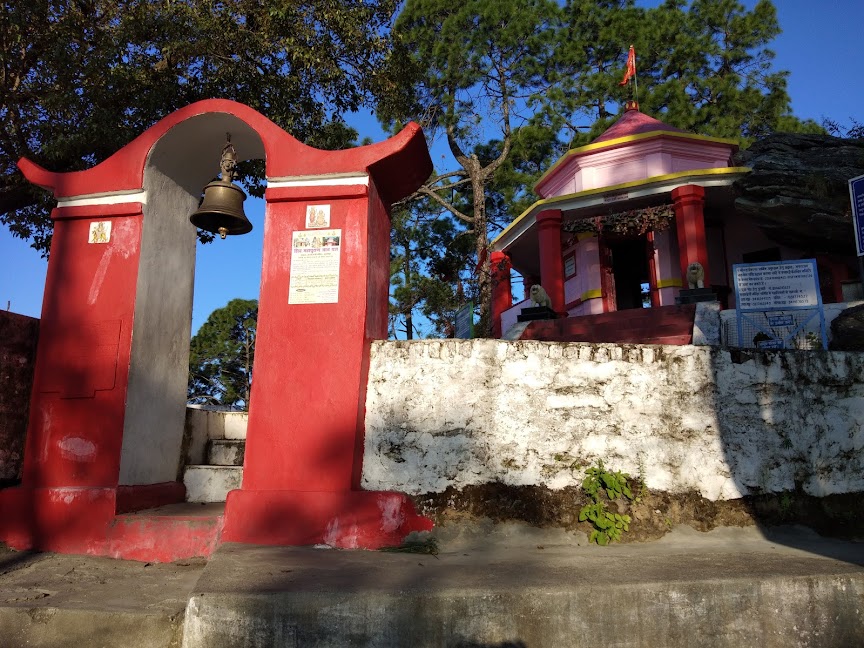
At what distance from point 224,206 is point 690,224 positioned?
384 inches

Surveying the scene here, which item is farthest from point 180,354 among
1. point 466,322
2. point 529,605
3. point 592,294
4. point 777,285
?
point 592,294

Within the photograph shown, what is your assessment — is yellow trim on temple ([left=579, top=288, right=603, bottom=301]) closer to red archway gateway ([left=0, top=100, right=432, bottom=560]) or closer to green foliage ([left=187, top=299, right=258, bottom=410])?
red archway gateway ([left=0, top=100, right=432, bottom=560])

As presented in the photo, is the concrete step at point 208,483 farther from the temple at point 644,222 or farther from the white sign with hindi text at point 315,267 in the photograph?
the temple at point 644,222

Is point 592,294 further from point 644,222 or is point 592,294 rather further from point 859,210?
point 859,210

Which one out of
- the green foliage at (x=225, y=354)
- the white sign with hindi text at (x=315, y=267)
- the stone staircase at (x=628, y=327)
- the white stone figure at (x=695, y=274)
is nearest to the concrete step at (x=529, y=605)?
the white sign with hindi text at (x=315, y=267)

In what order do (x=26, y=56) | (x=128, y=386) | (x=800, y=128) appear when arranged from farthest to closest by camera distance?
(x=800, y=128), (x=26, y=56), (x=128, y=386)

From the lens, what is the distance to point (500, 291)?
15789 millimetres

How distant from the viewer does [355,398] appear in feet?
14.6

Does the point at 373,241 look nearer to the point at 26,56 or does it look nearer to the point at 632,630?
the point at 632,630

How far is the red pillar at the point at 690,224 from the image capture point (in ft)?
39.3

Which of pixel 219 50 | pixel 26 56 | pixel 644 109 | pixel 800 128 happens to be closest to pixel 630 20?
pixel 644 109

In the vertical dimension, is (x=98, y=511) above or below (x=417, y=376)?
below

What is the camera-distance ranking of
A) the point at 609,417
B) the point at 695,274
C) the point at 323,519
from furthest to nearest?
the point at 695,274 → the point at 609,417 → the point at 323,519

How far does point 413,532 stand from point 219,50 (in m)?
7.26
